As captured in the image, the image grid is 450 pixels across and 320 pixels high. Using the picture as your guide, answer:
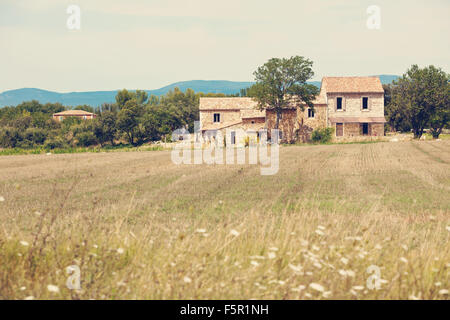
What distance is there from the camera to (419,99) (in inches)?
2721

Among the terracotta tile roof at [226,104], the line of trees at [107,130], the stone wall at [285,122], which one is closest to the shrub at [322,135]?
the stone wall at [285,122]

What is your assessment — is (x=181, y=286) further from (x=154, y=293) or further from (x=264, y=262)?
(x=264, y=262)

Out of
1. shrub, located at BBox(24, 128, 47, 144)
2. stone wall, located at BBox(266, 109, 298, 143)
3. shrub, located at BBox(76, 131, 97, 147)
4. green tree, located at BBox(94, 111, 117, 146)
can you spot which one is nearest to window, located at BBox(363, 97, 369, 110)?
stone wall, located at BBox(266, 109, 298, 143)

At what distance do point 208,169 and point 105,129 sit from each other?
186 feet

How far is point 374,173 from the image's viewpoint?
22781 mm

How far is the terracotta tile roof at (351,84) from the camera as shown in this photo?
68.0 m

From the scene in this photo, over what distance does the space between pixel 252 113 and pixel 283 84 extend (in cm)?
674

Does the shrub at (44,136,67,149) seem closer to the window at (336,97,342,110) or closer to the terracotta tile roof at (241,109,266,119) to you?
the terracotta tile roof at (241,109,266,119)

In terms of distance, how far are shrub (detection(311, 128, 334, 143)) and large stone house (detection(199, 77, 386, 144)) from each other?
106 inches

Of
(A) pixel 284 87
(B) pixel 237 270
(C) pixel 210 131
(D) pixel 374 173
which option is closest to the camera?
(B) pixel 237 270

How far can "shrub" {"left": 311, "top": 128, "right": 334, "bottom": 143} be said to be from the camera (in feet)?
206

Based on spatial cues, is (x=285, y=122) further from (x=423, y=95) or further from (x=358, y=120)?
(x=423, y=95)

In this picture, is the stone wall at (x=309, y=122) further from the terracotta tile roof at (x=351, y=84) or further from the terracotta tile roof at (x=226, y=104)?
the terracotta tile roof at (x=226, y=104)
